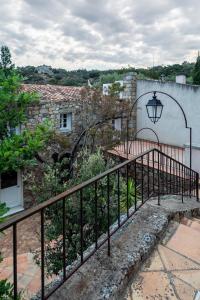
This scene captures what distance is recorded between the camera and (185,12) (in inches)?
440

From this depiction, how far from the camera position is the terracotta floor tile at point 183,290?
227 cm

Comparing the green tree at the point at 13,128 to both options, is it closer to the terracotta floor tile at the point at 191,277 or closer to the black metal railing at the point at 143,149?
the terracotta floor tile at the point at 191,277

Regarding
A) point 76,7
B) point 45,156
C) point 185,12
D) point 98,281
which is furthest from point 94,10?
point 98,281

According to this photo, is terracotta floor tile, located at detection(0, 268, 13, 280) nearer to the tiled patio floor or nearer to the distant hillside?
the tiled patio floor

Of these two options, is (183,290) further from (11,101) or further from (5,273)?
(5,273)

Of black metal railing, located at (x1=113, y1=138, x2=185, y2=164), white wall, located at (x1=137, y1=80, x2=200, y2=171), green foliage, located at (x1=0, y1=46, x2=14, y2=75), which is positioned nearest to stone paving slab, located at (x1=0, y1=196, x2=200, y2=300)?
green foliage, located at (x1=0, y1=46, x2=14, y2=75)

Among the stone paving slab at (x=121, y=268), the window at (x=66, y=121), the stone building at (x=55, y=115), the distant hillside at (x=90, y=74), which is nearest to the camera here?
the stone paving slab at (x=121, y=268)

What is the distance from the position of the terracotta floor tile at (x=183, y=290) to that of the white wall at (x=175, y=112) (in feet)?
35.3

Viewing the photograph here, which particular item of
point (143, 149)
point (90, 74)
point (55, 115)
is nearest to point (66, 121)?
point (55, 115)

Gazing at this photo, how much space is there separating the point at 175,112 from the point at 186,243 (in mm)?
11133

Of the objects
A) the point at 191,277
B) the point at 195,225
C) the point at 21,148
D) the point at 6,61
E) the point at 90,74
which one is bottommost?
the point at 195,225

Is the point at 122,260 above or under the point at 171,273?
above

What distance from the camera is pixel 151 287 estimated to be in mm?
2348

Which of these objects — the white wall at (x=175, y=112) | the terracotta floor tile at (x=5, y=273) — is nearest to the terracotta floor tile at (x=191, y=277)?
the terracotta floor tile at (x=5, y=273)
